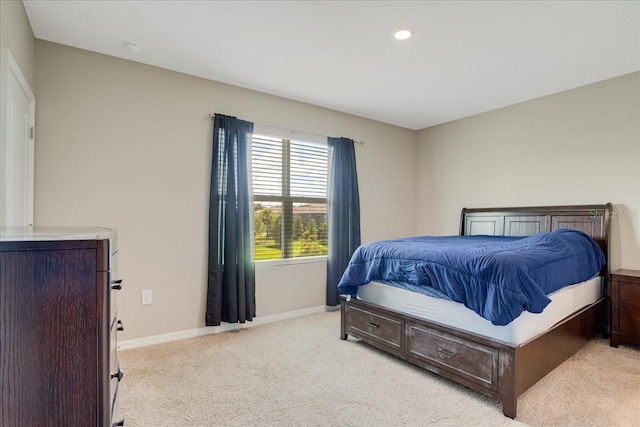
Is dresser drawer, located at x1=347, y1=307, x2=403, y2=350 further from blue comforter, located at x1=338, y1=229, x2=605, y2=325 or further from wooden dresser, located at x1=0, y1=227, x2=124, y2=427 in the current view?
wooden dresser, located at x1=0, y1=227, x2=124, y2=427

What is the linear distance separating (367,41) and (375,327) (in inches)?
85.6

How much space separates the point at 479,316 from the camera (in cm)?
209

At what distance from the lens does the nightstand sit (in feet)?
9.16

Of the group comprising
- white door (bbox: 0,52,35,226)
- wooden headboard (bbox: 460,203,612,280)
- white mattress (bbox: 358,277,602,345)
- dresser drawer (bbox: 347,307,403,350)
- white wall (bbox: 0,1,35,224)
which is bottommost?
dresser drawer (bbox: 347,307,403,350)

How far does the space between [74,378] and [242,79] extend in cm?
296

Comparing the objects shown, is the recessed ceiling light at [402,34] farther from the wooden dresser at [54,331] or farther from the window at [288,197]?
the wooden dresser at [54,331]

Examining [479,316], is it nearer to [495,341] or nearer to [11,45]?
[495,341]

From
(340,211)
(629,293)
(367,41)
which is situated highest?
(367,41)

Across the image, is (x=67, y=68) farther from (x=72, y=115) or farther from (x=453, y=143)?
(x=453, y=143)

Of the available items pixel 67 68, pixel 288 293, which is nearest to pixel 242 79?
pixel 67 68

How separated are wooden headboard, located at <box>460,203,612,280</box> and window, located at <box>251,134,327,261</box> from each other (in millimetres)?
1857

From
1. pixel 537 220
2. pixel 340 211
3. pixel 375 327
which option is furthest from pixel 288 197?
pixel 537 220

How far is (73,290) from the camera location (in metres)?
0.82

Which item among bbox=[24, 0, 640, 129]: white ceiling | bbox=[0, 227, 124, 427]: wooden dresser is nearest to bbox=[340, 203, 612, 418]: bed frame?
bbox=[24, 0, 640, 129]: white ceiling
